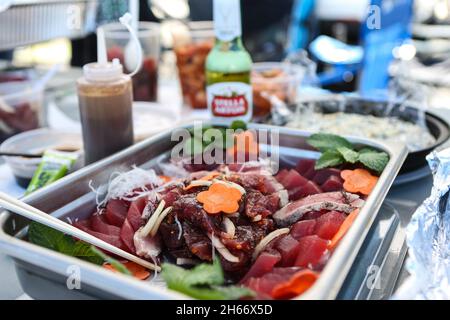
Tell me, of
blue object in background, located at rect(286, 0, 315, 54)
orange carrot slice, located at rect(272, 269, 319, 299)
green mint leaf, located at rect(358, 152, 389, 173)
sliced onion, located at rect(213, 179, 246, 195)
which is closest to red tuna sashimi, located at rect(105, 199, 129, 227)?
sliced onion, located at rect(213, 179, 246, 195)

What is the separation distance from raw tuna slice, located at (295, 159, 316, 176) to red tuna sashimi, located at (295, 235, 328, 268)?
38 cm

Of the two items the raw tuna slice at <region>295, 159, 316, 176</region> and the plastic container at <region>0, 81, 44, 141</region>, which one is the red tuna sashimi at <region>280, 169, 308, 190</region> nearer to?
the raw tuna slice at <region>295, 159, 316, 176</region>

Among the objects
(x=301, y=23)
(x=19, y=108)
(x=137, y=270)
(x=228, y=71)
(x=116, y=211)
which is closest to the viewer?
(x=137, y=270)

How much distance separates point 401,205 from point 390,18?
1.89 m

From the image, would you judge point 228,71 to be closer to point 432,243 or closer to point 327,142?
point 327,142

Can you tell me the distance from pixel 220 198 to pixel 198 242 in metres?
0.10

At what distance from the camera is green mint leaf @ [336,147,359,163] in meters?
1.20

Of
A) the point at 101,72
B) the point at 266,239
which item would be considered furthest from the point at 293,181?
the point at 101,72

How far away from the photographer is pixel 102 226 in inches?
42.8

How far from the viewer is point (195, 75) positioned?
1.93 meters

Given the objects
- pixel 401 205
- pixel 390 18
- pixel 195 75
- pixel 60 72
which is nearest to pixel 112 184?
pixel 401 205

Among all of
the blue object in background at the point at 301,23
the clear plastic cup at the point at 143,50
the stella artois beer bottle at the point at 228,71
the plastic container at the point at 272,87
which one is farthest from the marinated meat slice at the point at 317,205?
the blue object in background at the point at 301,23

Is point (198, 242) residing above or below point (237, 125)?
below

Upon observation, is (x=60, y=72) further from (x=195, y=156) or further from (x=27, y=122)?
(x=195, y=156)
